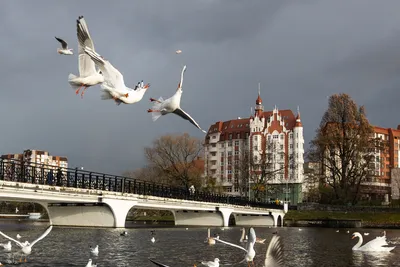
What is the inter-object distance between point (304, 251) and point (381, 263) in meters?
6.30

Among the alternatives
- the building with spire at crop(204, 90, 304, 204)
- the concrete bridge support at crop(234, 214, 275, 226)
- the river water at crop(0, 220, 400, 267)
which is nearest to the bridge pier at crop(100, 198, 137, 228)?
the river water at crop(0, 220, 400, 267)

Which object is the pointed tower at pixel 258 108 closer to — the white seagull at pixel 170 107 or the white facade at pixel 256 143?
the white facade at pixel 256 143

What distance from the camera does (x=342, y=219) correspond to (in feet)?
237

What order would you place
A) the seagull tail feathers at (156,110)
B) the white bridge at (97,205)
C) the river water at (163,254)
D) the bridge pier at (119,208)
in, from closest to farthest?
the seagull tail feathers at (156,110) → the river water at (163,254) → the white bridge at (97,205) → the bridge pier at (119,208)

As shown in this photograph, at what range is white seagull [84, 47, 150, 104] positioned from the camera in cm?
1301

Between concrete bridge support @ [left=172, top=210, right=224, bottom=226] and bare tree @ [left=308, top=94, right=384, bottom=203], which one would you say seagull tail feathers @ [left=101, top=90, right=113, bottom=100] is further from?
bare tree @ [left=308, top=94, right=384, bottom=203]

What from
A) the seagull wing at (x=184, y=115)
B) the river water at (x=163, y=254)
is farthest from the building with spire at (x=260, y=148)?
the seagull wing at (x=184, y=115)

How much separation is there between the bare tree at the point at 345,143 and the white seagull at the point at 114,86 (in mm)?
66471

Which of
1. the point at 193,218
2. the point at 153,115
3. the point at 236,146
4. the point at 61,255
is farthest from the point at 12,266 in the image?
the point at 236,146

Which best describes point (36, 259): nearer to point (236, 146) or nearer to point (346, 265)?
point (346, 265)

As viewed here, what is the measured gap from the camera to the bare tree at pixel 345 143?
7656 cm

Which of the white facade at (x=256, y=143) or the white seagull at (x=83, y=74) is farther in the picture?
the white facade at (x=256, y=143)

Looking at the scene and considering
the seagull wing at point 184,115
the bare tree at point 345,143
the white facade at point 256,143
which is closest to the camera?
the seagull wing at point 184,115

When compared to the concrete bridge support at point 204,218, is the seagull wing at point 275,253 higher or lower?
higher
